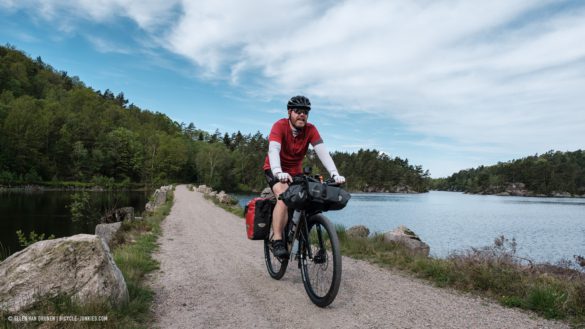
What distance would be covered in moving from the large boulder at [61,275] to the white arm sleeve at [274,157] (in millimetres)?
2192

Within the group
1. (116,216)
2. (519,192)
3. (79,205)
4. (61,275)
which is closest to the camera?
(61,275)

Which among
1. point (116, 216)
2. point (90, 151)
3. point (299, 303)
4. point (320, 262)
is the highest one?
point (90, 151)

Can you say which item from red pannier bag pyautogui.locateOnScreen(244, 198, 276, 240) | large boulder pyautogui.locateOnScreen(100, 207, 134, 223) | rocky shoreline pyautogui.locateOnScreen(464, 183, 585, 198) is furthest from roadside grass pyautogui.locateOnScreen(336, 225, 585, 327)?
rocky shoreline pyautogui.locateOnScreen(464, 183, 585, 198)

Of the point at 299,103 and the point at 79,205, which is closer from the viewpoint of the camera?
the point at 299,103

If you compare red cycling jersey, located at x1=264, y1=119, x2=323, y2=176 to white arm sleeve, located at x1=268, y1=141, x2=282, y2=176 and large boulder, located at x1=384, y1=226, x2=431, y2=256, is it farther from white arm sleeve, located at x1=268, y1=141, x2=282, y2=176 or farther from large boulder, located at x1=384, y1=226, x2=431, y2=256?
large boulder, located at x1=384, y1=226, x2=431, y2=256

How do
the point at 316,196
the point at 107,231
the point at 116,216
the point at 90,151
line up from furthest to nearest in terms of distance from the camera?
the point at 90,151 → the point at 116,216 → the point at 107,231 → the point at 316,196

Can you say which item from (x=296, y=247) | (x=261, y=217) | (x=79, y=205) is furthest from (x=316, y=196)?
(x=79, y=205)

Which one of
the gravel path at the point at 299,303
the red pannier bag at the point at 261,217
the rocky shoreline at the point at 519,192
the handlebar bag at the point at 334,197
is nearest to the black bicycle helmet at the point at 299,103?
the handlebar bag at the point at 334,197

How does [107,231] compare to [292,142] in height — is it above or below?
below

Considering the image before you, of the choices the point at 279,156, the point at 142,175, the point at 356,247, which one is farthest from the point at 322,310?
the point at 142,175

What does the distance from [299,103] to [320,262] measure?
83.7 inches

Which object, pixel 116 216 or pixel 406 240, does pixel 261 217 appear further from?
pixel 116 216

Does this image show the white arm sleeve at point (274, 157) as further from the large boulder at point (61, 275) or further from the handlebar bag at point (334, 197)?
the large boulder at point (61, 275)

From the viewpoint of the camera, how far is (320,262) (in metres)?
4.77
